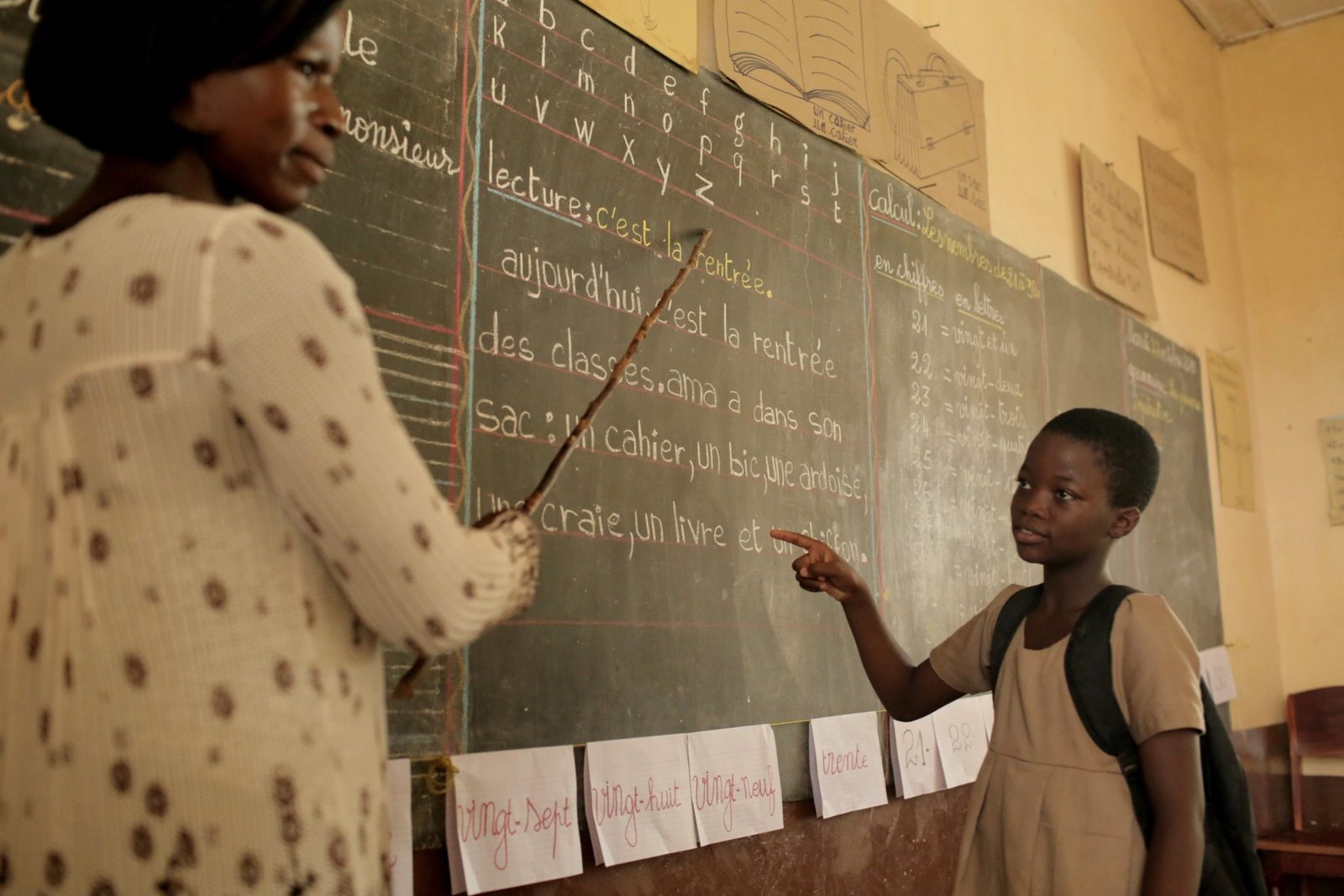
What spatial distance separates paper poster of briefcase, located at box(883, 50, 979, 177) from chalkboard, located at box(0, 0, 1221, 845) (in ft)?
0.45

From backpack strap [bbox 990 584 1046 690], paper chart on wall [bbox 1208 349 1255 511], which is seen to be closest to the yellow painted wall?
paper chart on wall [bbox 1208 349 1255 511]

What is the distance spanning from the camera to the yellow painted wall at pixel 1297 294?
498 cm

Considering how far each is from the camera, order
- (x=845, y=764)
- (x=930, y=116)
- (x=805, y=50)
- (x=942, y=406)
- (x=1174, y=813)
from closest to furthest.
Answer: (x=1174, y=813), (x=845, y=764), (x=805, y=50), (x=942, y=406), (x=930, y=116)

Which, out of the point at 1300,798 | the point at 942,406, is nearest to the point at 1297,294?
the point at 1300,798

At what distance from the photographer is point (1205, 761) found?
5.80 ft

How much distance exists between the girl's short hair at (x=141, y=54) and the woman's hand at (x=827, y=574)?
48.9 inches

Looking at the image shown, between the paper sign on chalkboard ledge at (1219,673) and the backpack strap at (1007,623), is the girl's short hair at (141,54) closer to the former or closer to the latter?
the backpack strap at (1007,623)

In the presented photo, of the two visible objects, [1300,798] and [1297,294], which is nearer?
[1300,798]

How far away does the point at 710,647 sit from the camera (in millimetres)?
2184

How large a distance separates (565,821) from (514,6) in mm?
1348

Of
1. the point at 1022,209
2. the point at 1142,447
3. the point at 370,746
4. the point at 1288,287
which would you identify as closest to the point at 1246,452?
the point at 1288,287

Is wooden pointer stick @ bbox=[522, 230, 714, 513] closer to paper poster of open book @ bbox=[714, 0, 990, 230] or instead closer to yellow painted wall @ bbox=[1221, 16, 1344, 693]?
paper poster of open book @ bbox=[714, 0, 990, 230]

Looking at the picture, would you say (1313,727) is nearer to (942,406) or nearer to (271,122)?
(942,406)

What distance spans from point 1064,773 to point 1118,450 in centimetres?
59
